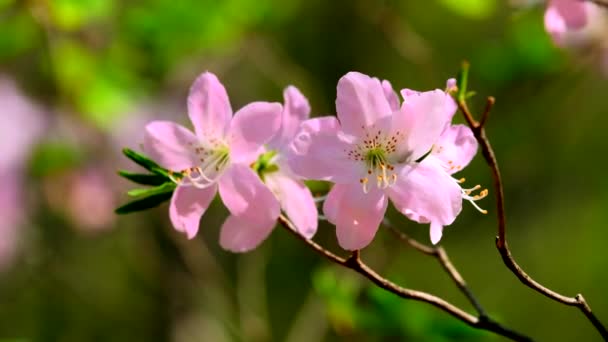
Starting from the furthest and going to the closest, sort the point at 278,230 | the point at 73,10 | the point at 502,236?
the point at 278,230 < the point at 73,10 < the point at 502,236

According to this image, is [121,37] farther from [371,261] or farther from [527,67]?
[527,67]

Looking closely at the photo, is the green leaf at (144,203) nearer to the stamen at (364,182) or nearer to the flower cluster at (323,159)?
the flower cluster at (323,159)

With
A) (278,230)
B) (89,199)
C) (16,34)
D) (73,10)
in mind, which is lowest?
(278,230)

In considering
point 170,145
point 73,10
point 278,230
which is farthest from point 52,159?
point 170,145

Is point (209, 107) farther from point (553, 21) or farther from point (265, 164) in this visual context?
point (553, 21)

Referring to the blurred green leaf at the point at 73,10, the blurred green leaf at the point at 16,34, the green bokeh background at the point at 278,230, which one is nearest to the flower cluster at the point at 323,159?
the green bokeh background at the point at 278,230

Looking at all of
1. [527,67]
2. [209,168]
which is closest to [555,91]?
[527,67]

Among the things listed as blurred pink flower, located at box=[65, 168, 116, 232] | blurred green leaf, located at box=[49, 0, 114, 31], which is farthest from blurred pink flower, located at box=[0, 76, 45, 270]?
blurred green leaf, located at box=[49, 0, 114, 31]

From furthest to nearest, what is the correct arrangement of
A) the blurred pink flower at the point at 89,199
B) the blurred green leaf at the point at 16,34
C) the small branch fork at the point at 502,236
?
1. the blurred pink flower at the point at 89,199
2. the blurred green leaf at the point at 16,34
3. the small branch fork at the point at 502,236
